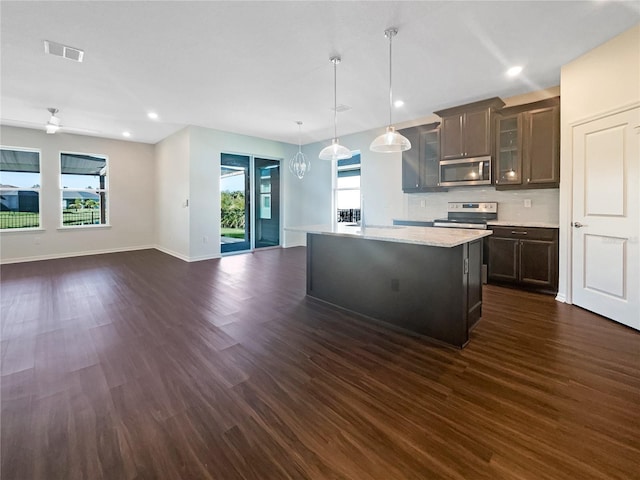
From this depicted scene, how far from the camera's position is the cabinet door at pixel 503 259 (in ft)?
13.5

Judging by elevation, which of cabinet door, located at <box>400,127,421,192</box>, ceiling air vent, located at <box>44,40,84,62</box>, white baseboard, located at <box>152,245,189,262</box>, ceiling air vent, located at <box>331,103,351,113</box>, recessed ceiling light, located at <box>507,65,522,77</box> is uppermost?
ceiling air vent, located at <box>331,103,351,113</box>

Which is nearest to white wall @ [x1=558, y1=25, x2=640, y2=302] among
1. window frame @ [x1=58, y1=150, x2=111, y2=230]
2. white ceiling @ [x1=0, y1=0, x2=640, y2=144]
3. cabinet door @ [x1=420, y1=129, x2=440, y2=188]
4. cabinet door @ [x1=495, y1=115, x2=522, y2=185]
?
white ceiling @ [x1=0, y1=0, x2=640, y2=144]

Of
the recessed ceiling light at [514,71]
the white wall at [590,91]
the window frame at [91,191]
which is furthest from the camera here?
the window frame at [91,191]

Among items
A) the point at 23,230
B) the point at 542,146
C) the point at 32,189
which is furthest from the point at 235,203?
the point at 542,146

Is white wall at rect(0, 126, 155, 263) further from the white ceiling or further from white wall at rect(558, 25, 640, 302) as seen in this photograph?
white wall at rect(558, 25, 640, 302)

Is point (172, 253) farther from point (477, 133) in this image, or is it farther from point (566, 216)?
point (566, 216)

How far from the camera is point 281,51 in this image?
3.11m

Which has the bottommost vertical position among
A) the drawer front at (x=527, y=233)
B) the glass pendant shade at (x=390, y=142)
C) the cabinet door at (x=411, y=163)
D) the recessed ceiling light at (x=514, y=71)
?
the drawer front at (x=527, y=233)

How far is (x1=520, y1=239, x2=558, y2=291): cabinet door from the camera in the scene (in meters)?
3.83

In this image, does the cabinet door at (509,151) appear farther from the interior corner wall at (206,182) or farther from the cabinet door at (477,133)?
the interior corner wall at (206,182)

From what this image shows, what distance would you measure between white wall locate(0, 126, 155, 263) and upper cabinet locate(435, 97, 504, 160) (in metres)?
7.07

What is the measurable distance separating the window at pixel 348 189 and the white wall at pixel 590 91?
4053 mm

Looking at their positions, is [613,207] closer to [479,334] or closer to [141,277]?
[479,334]

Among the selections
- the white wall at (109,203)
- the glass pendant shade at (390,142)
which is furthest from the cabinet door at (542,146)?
the white wall at (109,203)
